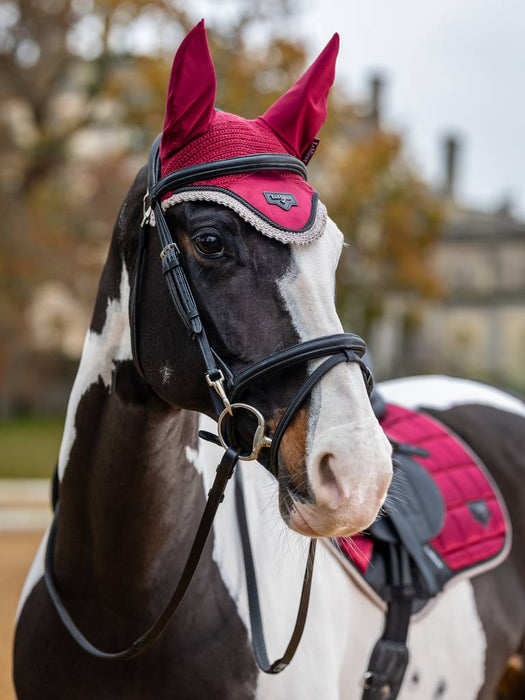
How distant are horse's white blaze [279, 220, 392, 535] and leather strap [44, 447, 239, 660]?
0.23m

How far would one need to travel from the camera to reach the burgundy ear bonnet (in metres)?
1.79

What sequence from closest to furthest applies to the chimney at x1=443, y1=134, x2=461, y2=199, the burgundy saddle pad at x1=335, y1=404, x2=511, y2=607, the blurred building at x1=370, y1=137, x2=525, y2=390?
the burgundy saddle pad at x1=335, y1=404, x2=511, y2=607 → the blurred building at x1=370, y1=137, x2=525, y2=390 → the chimney at x1=443, y1=134, x2=461, y2=199

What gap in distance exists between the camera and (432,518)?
9.02 feet

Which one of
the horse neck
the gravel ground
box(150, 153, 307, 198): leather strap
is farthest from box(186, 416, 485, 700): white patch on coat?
the gravel ground

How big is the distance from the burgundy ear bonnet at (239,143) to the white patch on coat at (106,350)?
0.34 m

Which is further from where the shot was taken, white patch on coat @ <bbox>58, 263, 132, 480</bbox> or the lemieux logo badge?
white patch on coat @ <bbox>58, 263, 132, 480</bbox>

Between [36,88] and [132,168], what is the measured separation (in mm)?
3110

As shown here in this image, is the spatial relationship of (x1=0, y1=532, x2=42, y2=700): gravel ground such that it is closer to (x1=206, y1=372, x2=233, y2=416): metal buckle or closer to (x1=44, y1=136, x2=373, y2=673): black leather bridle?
(x1=44, y1=136, x2=373, y2=673): black leather bridle

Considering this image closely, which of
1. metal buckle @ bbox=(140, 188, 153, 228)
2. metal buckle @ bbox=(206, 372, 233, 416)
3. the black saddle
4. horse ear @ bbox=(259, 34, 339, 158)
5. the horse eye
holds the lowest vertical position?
the black saddle

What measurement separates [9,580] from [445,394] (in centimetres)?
424

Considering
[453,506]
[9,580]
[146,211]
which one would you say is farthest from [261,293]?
[9,580]

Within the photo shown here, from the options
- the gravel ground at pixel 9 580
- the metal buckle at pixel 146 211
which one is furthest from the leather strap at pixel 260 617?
the gravel ground at pixel 9 580

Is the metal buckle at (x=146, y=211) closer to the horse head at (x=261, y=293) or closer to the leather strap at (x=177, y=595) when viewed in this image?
the horse head at (x=261, y=293)

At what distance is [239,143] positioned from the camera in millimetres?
1900
